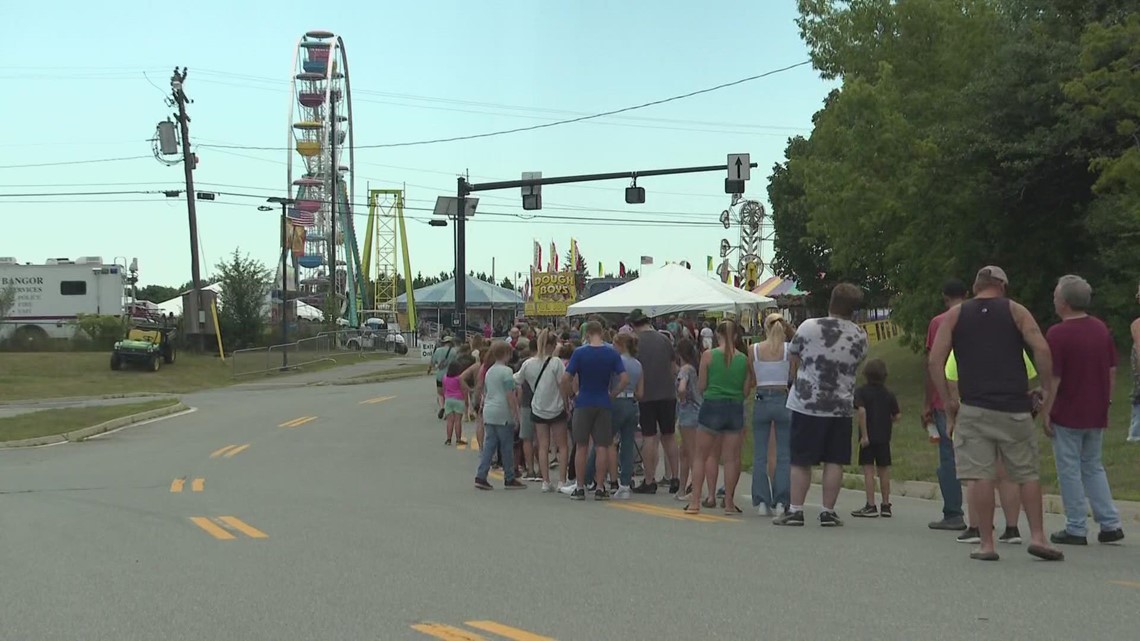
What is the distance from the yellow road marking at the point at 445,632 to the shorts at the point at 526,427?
8.14 meters

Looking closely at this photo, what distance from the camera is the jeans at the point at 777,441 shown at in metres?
11.2

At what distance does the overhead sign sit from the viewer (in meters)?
30.6

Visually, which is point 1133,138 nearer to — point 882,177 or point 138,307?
point 882,177

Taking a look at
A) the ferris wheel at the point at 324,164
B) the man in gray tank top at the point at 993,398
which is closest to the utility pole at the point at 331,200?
the ferris wheel at the point at 324,164

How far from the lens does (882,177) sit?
30719 millimetres

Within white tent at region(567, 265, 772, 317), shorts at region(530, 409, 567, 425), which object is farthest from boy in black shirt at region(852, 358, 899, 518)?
white tent at region(567, 265, 772, 317)

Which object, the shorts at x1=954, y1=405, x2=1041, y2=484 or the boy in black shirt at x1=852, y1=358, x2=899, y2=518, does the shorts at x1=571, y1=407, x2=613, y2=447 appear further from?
the shorts at x1=954, y1=405, x2=1041, y2=484

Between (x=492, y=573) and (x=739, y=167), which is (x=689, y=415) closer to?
(x=492, y=573)

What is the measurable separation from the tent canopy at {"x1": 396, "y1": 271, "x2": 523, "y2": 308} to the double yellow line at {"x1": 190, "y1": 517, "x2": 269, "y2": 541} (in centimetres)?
8781

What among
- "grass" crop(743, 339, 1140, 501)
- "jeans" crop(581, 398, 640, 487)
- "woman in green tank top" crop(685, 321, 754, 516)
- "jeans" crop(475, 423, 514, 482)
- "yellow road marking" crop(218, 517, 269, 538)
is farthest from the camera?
"jeans" crop(475, 423, 514, 482)

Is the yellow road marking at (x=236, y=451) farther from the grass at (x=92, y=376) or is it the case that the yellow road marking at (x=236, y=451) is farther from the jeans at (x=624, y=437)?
the grass at (x=92, y=376)

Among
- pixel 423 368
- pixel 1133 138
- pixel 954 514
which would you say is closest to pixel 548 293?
pixel 423 368

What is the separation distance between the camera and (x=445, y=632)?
6.63 metres

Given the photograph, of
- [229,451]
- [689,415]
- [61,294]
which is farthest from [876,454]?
[61,294]
